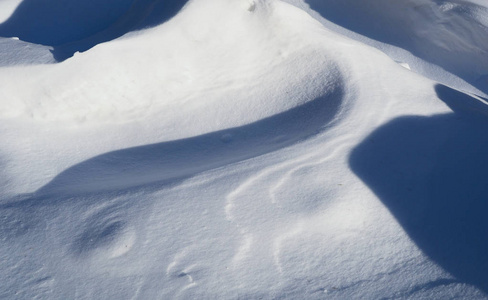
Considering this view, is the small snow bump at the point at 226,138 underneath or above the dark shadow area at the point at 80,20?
underneath

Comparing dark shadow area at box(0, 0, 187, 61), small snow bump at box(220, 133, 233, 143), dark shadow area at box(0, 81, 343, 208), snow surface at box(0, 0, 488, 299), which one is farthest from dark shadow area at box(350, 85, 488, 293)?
dark shadow area at box(0, 0, 187, 61)

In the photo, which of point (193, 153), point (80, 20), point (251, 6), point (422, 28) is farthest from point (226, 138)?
point (422, 28)

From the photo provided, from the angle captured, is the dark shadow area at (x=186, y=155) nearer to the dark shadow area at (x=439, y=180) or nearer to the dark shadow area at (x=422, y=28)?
the dark shadow area at (x=439, y=180)

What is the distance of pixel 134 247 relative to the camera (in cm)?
134

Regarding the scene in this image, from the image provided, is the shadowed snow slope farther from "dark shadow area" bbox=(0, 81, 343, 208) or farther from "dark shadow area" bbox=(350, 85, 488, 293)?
"dark shadow area" bbox=(350, 85, 488, 293)

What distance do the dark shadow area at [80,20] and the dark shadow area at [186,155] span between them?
1.79 ft

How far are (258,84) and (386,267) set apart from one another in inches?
36.1

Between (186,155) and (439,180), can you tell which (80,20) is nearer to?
(186,155)

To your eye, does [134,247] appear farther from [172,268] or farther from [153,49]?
[153,49]

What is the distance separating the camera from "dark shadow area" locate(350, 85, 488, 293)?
4.49 ft

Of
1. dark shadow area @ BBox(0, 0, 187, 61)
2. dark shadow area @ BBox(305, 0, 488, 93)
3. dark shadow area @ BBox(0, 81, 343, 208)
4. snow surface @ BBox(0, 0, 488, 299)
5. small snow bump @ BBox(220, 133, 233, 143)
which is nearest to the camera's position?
snow surface @ BBox(0, 0, 488, 299)

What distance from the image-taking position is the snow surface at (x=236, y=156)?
4.28 ft

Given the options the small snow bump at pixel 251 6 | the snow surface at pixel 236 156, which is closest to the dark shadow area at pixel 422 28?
the snow surface at pixel 236 156

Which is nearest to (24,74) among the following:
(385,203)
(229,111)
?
(229,111)
